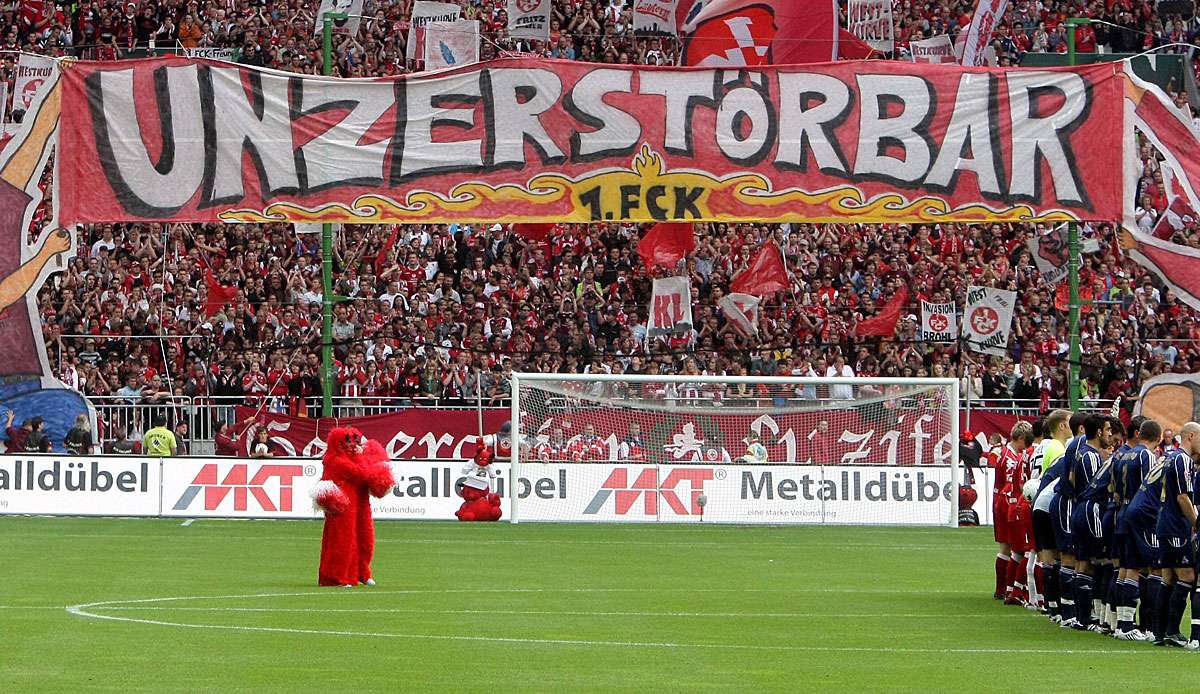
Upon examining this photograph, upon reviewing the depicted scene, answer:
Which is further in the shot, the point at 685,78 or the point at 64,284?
the point at 64,284

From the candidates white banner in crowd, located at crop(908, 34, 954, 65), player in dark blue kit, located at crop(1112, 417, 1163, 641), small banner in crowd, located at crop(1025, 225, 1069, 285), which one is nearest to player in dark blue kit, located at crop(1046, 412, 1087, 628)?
player in dark blue kit, located at crop(1112, 417, 1163, 641)

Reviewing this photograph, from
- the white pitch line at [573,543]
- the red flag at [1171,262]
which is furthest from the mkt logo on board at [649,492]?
the red flag at [1171,262]

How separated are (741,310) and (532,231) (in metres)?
4.56

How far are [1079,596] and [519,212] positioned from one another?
16619 mm

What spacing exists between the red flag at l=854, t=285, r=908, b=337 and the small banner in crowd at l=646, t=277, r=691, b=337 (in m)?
3.42

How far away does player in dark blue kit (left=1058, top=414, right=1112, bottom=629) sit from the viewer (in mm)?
15352

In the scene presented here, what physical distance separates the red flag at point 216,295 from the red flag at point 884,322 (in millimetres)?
11198

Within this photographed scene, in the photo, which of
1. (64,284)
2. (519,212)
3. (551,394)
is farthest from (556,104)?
(64,284)

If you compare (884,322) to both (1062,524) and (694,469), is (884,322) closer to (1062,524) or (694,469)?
(694,469)

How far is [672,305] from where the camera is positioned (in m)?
34.2

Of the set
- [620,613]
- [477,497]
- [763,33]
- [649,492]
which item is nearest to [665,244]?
[763,33]

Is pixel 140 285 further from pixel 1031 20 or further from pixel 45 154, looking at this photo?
pixel 1031 20

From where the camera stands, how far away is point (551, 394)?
30.6 meters

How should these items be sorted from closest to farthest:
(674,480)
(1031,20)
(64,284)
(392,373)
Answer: (674,480), (392,373), (64,284), (1031,20)
